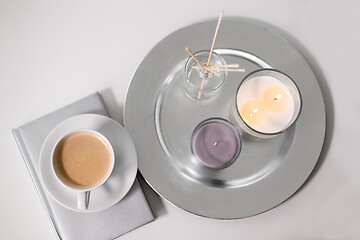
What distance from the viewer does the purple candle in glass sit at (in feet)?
2.72

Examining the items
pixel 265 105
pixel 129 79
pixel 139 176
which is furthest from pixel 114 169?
pixel 265 105

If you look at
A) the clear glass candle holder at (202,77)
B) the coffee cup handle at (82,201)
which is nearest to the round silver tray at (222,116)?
the clear glass candle holder at (202,77)

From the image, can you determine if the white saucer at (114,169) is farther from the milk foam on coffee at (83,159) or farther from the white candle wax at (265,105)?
the white candle wax at (265,105)

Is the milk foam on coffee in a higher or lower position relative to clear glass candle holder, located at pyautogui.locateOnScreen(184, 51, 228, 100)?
lower

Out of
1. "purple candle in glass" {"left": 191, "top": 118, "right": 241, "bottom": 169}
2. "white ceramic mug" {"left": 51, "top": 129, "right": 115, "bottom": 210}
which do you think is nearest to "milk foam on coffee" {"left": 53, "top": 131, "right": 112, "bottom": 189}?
"white ceramic mug" {"left": 51, "top": 129, "right": 115, "bottom": 210}

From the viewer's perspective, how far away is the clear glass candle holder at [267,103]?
0.81 meters

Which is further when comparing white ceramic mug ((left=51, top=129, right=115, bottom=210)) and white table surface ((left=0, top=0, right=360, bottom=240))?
white table surface ((left=0, top=0, right=360, bottom=240))

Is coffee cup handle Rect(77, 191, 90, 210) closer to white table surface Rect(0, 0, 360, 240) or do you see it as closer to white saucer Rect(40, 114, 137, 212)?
white saucer Rect(40, 114, 137, 212)

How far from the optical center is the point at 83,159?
80cm

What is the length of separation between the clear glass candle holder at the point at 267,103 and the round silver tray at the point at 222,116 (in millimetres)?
47

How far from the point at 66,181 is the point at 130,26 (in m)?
0.38

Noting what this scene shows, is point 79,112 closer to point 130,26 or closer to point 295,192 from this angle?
point 130,26

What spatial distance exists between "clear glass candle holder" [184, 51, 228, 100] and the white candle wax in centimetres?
6

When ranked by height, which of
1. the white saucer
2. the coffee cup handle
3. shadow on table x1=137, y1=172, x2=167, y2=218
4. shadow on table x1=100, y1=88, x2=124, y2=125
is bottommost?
shadow on table x1=137, y1=172, x2=167, y2=218
